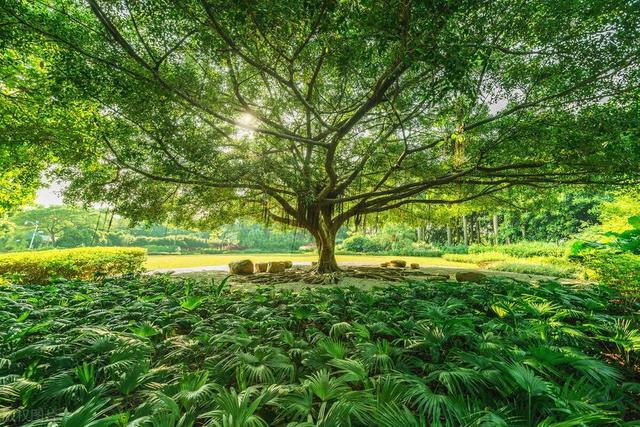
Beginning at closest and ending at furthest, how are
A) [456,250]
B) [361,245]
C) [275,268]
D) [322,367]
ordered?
[322,367] → [275,268] → [456,250] → [361,245]

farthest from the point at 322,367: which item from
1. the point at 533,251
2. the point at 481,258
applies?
the point at 533,251

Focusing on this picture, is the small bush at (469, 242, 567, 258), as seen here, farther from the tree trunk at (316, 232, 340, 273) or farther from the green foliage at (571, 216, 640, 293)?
the tree trunk at (316, 232, 340, 273)

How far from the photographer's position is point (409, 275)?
1196 cm

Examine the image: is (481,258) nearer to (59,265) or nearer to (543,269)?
(543,269)

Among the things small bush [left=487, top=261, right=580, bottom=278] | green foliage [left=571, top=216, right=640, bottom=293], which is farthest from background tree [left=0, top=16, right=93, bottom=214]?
small bush [left=487, top=261, right=580, bottom=278]

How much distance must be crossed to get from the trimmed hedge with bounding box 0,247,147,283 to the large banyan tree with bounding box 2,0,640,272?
3680 millimetres

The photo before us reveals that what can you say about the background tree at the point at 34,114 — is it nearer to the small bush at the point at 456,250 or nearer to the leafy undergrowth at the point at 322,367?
the leafy undergrowth at the point at 322,367

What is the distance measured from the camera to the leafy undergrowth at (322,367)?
1876 mm

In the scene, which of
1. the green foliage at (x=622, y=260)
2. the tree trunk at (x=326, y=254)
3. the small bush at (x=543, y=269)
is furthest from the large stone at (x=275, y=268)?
the small bush at (x=543, y=269)

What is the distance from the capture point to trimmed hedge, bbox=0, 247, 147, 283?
30.2 feet

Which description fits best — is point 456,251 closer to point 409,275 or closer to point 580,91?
point 409,275

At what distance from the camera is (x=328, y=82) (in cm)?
775

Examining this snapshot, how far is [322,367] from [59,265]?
11654 mm

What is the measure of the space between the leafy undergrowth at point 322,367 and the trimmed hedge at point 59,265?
606cm
